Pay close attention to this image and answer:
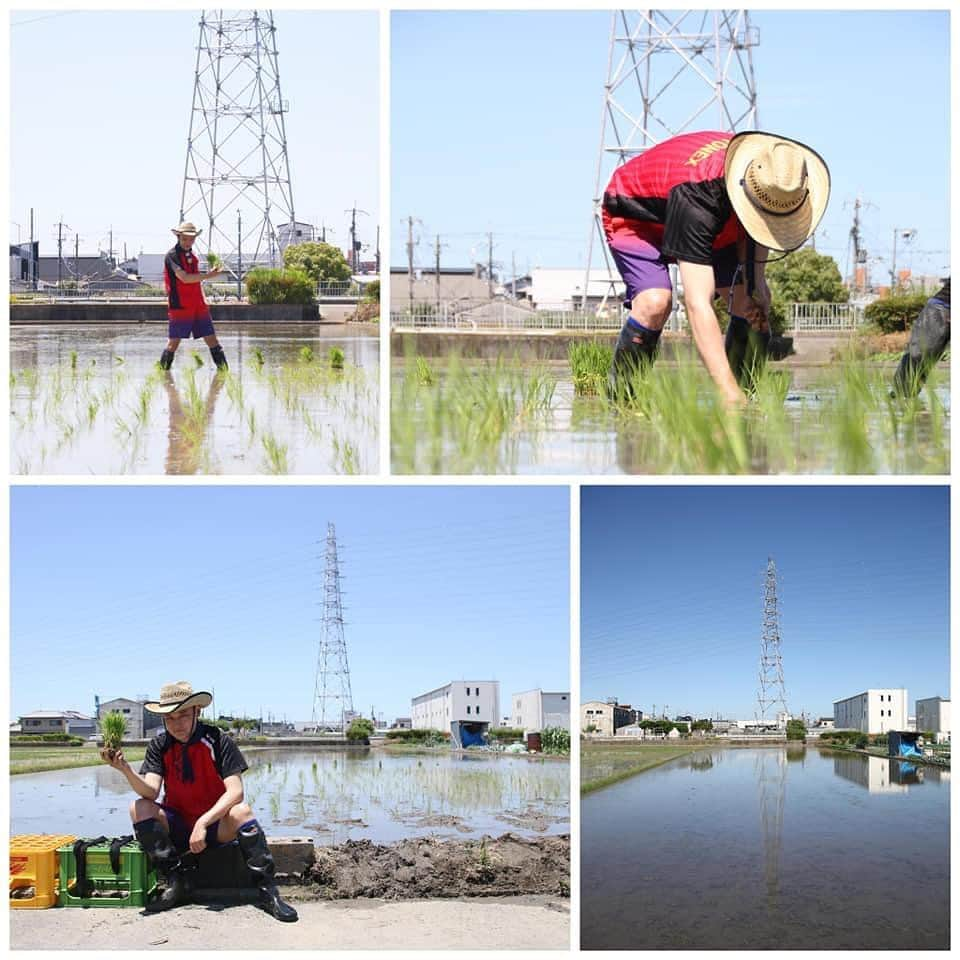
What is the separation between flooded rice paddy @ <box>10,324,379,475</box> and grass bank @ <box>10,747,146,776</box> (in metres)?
1.21

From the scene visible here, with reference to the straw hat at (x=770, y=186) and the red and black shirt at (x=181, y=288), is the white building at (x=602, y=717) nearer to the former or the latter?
the straw hat at (x=770, y=186)

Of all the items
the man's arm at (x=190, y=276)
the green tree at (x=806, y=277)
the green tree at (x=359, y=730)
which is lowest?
the green tree at (x=359, y=730)

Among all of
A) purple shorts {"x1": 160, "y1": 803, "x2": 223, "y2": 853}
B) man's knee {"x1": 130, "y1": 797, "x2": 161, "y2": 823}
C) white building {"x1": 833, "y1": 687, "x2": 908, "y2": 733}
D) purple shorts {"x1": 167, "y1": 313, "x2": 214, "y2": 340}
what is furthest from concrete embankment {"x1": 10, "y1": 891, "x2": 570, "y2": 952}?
purple shorts {"x1": 167, "y1": 313, "x2": 214, "y2": 340}

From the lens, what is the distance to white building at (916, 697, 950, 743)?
4562mm

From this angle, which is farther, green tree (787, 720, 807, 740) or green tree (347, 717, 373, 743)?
green tree (347, 717, 373, 743)

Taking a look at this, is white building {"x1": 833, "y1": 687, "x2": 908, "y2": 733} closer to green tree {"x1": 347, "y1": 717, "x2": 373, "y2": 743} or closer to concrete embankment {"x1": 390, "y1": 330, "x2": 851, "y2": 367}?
concrete embankment {"x1": 390, "y1": 330, "x2": 851, "y2": 367}

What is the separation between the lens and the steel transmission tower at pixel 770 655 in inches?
195

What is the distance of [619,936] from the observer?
4.20m

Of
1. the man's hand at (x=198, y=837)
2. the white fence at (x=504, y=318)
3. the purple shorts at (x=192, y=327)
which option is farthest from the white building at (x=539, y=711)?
the purple shorts at (x=192, y=327)

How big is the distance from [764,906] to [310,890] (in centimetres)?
177

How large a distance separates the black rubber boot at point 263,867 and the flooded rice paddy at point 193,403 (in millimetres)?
1339

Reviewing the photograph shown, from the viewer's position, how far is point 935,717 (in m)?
4.64

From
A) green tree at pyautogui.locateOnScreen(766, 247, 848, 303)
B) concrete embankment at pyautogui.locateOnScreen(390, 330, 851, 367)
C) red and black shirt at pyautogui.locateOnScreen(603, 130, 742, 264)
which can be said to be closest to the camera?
red and black shirt at pyautogui.locateOnScreen(603, 130, 742, 264)

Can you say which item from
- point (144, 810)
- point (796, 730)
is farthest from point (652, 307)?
point (144, 810)
